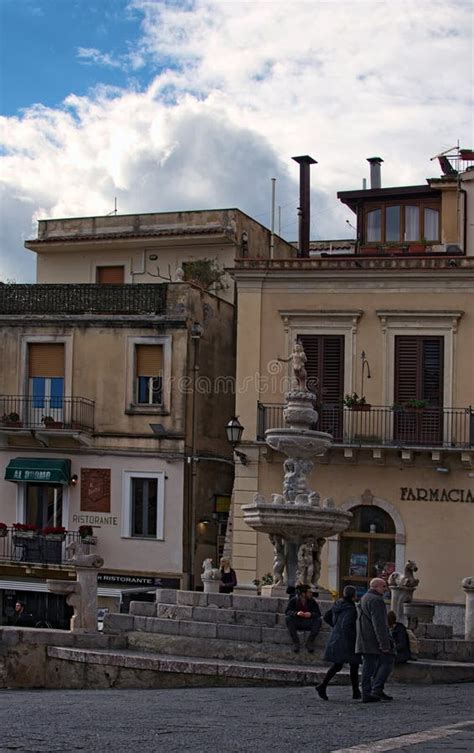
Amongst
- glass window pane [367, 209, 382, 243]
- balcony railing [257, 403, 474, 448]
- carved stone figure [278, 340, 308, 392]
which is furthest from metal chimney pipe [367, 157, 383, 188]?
carved stone figure [278, 340, 308, 392]

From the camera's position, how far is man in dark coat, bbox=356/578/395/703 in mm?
18453

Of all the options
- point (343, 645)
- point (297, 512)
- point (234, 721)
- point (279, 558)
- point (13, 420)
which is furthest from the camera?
point (13, 420)

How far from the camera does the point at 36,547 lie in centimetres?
4022

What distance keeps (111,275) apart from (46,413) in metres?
8.04

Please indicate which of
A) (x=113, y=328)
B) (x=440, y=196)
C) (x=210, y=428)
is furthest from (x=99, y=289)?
(x=440, y=196)

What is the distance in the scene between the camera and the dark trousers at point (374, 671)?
60.6 ft

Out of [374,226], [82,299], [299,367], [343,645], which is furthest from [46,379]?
[343,645]

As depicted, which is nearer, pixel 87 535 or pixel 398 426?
pixel 398 426

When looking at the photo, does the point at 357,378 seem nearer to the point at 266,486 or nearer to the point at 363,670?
the point at 266,486

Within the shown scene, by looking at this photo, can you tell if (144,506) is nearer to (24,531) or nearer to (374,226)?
(24,531)

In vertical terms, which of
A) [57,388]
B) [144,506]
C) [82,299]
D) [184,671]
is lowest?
[184,671]

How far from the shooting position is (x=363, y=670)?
18625 mm

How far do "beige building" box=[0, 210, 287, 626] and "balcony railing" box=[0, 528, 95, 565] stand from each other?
0.04 meters

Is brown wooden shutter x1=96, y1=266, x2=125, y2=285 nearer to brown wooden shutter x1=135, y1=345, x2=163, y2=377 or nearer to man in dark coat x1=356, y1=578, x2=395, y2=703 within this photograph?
brown wooden shutter x1=135, y1=345, x2=163, y2=377
